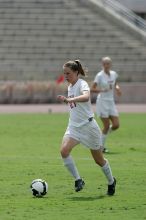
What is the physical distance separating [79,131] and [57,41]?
36090mm

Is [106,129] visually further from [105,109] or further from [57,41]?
[57,41]

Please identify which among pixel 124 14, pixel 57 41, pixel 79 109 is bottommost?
pixel 57 41

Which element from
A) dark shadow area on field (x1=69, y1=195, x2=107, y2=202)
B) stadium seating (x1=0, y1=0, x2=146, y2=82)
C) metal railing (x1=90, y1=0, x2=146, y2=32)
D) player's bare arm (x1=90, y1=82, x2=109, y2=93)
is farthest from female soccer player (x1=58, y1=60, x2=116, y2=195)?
metal railing (x1=90, y1=0, x2=146, y2=32)

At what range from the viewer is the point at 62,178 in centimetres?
1586

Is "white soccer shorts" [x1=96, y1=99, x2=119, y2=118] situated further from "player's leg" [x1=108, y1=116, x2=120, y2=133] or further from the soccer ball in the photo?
the soccer ball

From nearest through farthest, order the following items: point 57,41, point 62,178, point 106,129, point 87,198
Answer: point 87,198 < point 62,178 < point 106,129 < point 57,41

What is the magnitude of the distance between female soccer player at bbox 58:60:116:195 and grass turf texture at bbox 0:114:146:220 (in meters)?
0.34

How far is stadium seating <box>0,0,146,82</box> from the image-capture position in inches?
1865

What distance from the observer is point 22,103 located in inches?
1710

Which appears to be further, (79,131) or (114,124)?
(114,124)

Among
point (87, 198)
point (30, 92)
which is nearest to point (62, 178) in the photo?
point (87, 198)

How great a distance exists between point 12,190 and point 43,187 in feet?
2.66

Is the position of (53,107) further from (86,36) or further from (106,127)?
(106,127)

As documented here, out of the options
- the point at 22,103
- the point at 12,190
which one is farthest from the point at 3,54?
the point at 12,190
